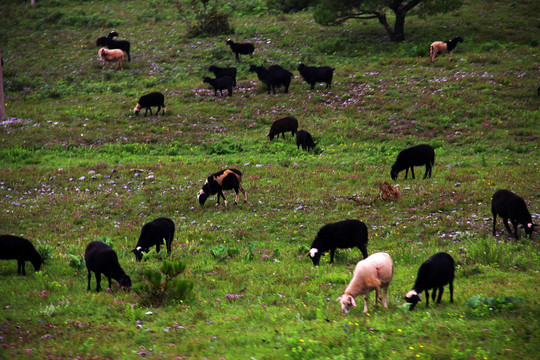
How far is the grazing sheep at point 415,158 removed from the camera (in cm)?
1892

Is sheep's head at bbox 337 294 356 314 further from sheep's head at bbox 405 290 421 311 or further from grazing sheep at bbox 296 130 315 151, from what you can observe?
grazing sheep at bbox 296 130 315 151

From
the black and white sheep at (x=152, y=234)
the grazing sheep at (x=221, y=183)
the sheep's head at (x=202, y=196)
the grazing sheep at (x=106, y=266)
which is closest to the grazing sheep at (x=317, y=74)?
the grazing sheep at (x=221, y=183)

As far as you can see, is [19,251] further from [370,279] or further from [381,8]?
[381,8]

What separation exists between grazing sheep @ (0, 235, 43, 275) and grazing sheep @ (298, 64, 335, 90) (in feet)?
78.5

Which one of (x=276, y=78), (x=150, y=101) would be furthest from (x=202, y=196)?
(x=276, y=78)

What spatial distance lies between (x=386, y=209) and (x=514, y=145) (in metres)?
10.5

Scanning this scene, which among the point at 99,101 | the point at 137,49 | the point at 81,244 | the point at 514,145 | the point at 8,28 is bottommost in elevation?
the point at 81,244

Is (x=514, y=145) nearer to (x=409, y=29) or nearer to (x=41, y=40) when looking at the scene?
(x=409, y=29)

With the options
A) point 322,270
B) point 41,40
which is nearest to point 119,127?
point 322,270

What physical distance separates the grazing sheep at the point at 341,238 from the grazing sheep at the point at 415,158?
780 cm

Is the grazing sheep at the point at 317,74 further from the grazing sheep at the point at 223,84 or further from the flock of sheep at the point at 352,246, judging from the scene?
the flock of sheep at the point at 352,246

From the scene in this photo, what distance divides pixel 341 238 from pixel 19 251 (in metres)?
8.11

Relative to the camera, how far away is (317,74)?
32125 mm

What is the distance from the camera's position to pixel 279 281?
1059 cm
